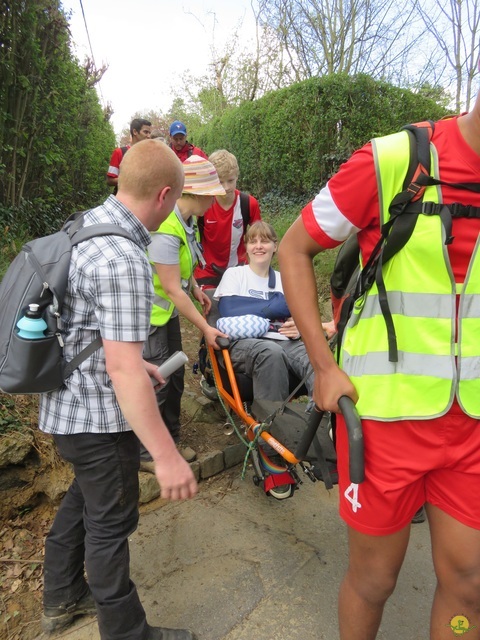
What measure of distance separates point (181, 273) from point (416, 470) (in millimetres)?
1900

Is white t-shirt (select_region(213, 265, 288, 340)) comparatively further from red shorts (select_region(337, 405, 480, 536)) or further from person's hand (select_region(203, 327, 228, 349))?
red shorts (select_region(337, 405, 480, 536))

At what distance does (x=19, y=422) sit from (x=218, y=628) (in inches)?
64.5

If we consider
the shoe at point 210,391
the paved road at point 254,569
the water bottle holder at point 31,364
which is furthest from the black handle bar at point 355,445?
the shoe at point 210,391

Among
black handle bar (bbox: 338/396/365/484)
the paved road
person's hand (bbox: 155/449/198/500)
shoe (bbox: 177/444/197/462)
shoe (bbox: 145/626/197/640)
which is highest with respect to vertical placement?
black handle bar (bbox: 338/396/365/484)

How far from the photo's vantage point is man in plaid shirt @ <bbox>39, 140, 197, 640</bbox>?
151cm

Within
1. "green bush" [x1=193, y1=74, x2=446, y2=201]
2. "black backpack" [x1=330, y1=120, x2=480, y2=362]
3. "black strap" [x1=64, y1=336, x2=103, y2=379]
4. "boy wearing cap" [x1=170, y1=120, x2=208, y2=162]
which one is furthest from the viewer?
"green bush" [x1=193, y1=74, x2=446, y2=201]

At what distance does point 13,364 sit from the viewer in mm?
1572

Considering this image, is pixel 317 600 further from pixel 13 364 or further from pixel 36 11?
pixel 36 11

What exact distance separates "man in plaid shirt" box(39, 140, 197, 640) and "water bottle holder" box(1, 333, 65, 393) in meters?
0.08

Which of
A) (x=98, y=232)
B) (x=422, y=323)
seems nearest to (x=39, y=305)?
(x=98, y=232)

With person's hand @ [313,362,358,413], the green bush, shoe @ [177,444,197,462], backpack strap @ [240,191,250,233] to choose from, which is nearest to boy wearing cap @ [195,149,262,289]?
backpack strap @ [240,191,250,233]

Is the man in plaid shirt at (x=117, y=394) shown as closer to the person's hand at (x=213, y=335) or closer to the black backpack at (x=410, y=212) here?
the black backpack at (x=410, y=212)

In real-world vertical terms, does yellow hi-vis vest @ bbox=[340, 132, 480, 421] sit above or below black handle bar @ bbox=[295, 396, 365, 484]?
above

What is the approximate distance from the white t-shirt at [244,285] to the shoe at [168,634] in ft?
6.84
